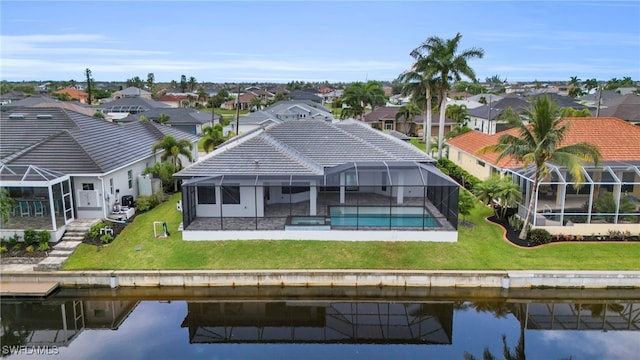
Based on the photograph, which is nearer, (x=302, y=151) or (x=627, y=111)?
(x=302, y=151)

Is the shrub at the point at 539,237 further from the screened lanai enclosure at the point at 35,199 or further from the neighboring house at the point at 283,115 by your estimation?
the neighboring house at the point at 283,115

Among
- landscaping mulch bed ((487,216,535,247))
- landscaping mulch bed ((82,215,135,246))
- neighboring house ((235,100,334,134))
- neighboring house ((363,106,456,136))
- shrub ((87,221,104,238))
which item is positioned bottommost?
landscaping mulch bed ((487,216,535,247))

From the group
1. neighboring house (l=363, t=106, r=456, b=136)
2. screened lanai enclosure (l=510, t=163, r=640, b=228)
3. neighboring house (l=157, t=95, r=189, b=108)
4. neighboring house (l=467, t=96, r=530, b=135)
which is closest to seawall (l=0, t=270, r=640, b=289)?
screened lanai enclosure (l=510, t=163, r=640, b=228)

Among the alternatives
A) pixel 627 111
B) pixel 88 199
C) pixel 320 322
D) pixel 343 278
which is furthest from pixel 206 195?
pixel 627 111

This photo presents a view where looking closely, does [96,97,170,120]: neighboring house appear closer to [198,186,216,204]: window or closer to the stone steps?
the stone steps

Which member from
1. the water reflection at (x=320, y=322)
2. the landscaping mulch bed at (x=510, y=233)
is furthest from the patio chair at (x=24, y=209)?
the landscaping mulch bed at (x=510, y=233)

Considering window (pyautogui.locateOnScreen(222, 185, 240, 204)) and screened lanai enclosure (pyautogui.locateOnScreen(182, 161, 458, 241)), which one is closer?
screened lanai enclosure (pyautogui.locateOnScreen(182, 161, 458, 241))

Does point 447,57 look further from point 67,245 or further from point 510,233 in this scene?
point 67,245
